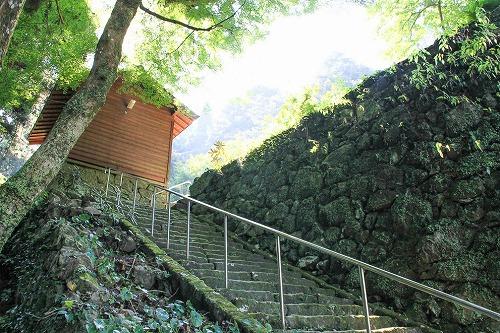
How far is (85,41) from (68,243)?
5.51 m

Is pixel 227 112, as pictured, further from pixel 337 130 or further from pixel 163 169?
pixel 337 130

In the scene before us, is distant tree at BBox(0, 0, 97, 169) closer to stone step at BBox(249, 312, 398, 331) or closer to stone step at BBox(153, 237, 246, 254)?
stone step at BBox(153, 237, 246, 254)

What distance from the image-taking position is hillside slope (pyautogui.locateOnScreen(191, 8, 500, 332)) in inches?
196

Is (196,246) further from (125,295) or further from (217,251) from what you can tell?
(125,295)

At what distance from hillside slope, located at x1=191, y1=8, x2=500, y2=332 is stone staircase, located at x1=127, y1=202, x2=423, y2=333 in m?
0.54

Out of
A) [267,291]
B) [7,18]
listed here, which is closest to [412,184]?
[267,291]

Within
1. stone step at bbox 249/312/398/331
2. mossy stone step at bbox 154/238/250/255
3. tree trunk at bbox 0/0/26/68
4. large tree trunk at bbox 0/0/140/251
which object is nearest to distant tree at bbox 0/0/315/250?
large tree trunk at bbox 0/0/140/251

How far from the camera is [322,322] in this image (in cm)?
417

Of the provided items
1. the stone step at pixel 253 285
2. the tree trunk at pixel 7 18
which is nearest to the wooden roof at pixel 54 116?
the tree trunk at pixel 7 18

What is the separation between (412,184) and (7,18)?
5654mm

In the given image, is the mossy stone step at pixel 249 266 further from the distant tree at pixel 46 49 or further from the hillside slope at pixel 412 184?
the distant tree at pixel 46 49

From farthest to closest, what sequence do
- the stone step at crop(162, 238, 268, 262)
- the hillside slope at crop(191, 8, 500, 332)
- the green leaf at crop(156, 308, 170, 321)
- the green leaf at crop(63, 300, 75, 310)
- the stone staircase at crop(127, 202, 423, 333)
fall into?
the stone step at crop(162, 238, 268, 262) < the hillside slope at crop(191, 8, 500, 332) < the stone staircase at crop(127, 202, 423, 333) < the green leaf at crop(156, 308, 170, 321) < the green leaf at crop(63, 300, 75, 310)

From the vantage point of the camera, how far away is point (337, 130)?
7.76 metres

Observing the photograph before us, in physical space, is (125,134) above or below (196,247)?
above
